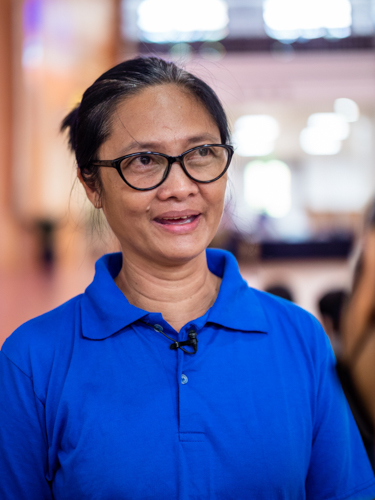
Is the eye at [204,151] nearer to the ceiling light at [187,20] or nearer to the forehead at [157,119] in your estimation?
the forehead at [157,119]

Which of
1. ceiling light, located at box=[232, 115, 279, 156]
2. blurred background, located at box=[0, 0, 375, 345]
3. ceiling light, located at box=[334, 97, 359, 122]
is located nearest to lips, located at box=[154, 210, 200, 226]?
blurred background, located at box=[0, 0, 375, 345]

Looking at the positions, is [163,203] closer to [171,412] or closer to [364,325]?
[171,412]

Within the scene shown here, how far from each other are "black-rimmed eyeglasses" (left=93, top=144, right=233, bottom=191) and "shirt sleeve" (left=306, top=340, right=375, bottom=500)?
50cm

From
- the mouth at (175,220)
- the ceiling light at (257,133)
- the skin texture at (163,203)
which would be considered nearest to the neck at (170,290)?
the skin texture at (163,203)

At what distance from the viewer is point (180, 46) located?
7312mm

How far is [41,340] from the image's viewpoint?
40.2 inches

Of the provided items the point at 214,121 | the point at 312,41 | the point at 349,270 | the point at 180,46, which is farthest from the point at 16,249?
the point at 349,270

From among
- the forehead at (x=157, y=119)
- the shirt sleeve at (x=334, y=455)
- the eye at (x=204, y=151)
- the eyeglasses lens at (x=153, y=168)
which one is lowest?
the shirt sleeve at (x=334, y=455)

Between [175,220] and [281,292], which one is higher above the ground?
[175,220]

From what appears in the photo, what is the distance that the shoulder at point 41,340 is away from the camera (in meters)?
0.99

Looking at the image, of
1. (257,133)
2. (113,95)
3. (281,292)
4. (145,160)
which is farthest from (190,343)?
(257,133)

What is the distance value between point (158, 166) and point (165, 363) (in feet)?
1.36

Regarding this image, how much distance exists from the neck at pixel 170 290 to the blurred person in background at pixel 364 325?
660mm

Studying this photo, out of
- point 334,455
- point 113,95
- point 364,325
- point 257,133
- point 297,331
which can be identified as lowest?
point 334,455
